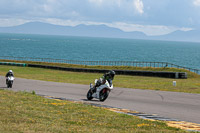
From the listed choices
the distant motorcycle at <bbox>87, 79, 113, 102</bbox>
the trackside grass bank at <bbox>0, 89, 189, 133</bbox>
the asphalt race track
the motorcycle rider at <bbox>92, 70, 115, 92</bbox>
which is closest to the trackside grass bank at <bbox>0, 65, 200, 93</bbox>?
the asphalt race track

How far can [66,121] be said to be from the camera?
38.4 ft

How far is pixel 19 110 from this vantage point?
13266mm

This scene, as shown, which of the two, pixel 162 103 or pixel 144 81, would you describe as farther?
pixel 144 81

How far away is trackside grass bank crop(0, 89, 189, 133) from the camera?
1007cm

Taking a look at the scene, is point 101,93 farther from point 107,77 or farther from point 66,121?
point 66,121

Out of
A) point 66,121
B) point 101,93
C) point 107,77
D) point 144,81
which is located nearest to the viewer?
point 66,121

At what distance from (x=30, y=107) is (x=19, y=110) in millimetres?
1121

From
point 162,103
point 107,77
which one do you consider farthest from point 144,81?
point 107,77

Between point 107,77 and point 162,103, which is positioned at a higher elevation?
point 107,77

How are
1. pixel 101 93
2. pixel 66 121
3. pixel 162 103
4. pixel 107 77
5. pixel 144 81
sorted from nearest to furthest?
pixel 66 121, pixel 107 77, pixel 162 103, pixel 101 93, pixel 144 81

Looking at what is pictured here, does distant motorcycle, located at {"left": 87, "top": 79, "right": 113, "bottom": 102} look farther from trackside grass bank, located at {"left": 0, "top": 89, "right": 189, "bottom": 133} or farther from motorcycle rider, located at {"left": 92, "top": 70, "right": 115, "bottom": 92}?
trackside grass bank, located at {"left": 0, "top": 89, "right": 189, "bottom": 133}

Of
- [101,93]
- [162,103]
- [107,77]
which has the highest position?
[107,77]

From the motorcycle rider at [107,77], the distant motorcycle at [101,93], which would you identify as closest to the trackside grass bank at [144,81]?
the distant motorcycle at [101,93]

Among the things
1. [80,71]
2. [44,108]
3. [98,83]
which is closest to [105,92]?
[98,83]
